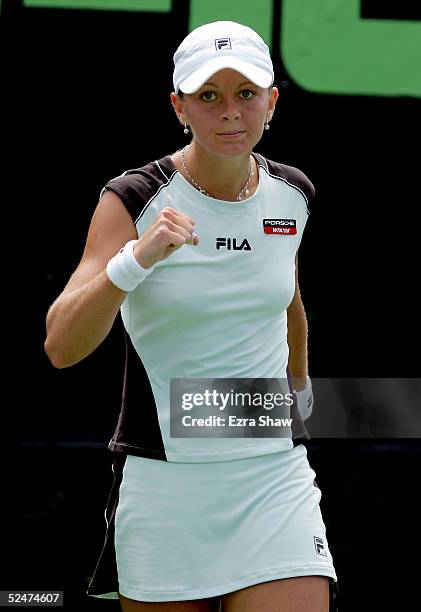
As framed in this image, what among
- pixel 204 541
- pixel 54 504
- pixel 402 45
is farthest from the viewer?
pixel 54 504

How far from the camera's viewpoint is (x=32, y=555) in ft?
16.5

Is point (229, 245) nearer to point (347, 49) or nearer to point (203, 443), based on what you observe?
point (203, 443)

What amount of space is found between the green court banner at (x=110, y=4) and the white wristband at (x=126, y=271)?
2.29m

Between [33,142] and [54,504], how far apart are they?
4.70 ft

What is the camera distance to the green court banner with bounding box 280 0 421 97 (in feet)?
15.5

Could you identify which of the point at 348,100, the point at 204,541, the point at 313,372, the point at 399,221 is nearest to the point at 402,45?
the point at 348,100

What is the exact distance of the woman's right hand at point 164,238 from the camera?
2.53m

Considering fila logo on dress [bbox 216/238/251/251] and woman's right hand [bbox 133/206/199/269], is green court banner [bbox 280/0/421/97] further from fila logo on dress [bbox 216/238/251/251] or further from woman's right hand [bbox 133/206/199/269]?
woman's right hand [bbox 133/206/199/269]

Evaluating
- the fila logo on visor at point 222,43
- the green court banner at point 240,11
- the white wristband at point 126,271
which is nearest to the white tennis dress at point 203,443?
the white wristband at point 126,271

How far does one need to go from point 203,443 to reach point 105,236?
0.50 m

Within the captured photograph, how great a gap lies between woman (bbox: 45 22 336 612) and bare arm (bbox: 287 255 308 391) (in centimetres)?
33

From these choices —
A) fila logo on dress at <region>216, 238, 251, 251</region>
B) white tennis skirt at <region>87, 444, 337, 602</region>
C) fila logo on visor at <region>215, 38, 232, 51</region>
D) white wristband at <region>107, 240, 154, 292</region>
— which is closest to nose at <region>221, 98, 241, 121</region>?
fila logo on visor at <region>215, 38, 232, 51</region>

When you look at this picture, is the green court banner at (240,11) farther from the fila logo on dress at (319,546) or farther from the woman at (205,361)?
the fila logo on dress at (319,546)

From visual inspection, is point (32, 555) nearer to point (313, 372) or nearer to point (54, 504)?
point (54, 504)
